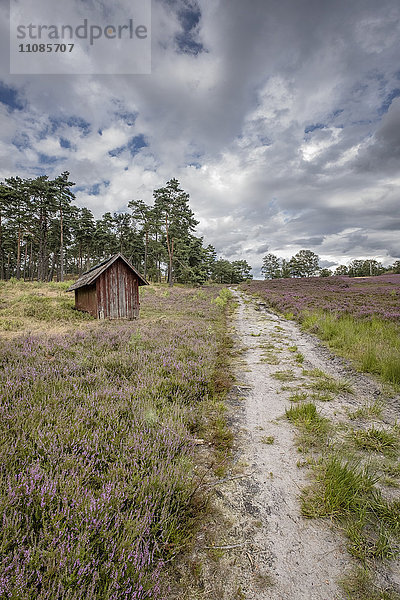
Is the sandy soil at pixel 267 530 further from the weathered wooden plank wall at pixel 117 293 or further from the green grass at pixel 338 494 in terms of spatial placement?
the weathered wooden plank wall at pixel 117 293

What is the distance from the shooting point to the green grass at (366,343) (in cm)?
610

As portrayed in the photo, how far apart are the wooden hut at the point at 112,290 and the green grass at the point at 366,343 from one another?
32.4ft

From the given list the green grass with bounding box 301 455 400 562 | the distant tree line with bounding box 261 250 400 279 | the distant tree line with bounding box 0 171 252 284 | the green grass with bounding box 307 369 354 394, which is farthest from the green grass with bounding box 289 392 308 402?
the distant tree line with bounding box 261 250 400 279

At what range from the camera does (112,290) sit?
14383mm

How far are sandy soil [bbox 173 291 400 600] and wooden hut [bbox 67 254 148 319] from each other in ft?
36.3

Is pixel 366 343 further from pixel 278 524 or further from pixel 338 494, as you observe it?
pixel 278 524

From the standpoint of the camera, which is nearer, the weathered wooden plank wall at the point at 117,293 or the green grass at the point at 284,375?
the green grass at the point at 284,375

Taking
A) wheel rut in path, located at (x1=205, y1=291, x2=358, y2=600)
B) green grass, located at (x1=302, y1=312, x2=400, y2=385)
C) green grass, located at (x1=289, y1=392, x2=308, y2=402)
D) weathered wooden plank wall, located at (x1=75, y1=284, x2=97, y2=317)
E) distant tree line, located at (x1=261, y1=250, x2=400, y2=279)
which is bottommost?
wheel rut in path, located at (x1=205, y1=291, x2=358, y2=600)

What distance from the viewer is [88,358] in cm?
632

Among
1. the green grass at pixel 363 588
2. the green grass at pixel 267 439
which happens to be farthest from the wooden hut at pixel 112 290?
the green grass at pixel 363 588

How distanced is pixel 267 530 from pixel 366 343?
23.0 ft

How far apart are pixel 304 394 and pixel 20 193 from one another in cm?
4638

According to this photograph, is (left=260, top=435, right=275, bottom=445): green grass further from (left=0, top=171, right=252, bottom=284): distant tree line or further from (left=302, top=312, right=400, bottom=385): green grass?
(left=0, top=171, right=252, bottom=284): distant tree line

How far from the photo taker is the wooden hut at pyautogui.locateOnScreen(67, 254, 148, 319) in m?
13.9
